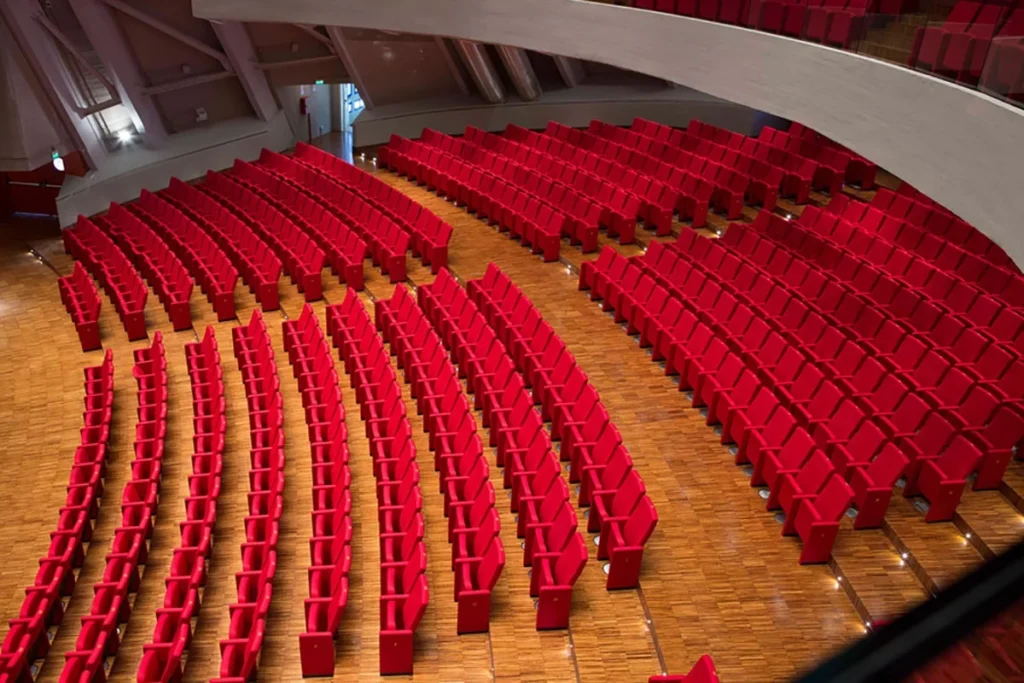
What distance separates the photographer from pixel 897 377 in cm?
207

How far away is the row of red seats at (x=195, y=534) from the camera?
1.55 meters

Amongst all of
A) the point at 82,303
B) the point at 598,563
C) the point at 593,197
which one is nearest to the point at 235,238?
the point at 82,303

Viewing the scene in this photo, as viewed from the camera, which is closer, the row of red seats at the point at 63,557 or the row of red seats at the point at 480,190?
the row of red seats at the point at 63,557

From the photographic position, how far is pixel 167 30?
13.2ft

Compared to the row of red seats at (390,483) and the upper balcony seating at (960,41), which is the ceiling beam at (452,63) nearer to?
the row of red seats at (390,483)

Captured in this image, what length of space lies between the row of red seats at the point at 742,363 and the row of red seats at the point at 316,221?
74 cm

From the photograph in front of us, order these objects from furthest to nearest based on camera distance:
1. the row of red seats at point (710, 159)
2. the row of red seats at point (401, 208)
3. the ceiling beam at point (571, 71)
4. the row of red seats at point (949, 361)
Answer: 1. the ceiling beam at point (571, 71)
2. the row of red seats at point (710, 159)
3. the row of red seats at point (401, 208)
4. the row of red seats at point (949, 361)

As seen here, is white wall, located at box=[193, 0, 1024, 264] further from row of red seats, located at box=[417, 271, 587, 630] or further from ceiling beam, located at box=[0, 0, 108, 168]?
row of red seats, located at box=[417, 271, 587, 630]

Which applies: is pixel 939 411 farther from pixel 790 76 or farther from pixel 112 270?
pixel 112 270

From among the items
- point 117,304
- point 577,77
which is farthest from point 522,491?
point 577,77

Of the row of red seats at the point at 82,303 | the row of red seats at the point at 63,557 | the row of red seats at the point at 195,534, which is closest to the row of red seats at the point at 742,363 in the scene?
the row of red seats at the point at 195,534

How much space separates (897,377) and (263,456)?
1391 mm

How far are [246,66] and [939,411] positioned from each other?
3504mm

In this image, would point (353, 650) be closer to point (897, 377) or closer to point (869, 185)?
point (897, 377)
